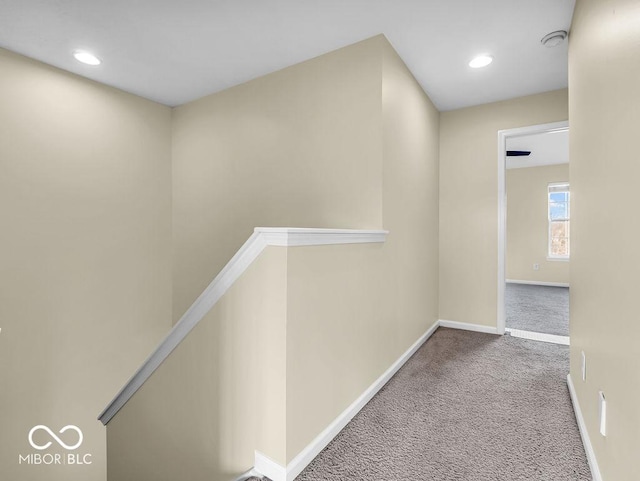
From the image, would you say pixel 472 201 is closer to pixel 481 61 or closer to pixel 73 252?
pixel 481 61

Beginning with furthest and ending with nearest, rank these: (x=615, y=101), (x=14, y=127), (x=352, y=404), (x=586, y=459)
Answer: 1. (x=14, y=127)
2. (x=352, y=404)
3. (x=586, y=459)
4. (x=615, y=101)

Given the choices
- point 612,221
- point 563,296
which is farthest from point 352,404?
point 563,296

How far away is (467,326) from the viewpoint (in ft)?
11.6

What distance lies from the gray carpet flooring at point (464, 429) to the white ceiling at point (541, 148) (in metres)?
3.15

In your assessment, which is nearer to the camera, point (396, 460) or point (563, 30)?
point (396, 460)

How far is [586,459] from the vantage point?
154 cm

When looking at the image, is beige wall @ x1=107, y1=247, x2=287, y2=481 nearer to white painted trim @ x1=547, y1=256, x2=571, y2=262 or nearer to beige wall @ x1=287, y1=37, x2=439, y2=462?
beige wall @ x1=287, y1=37, x2=439, y2=462

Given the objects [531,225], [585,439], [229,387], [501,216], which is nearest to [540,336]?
[501,216]

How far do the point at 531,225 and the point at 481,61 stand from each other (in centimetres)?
541

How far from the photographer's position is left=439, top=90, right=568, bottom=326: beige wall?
3.38 metres

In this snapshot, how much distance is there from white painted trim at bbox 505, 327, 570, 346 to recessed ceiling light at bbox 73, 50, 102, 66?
453cm

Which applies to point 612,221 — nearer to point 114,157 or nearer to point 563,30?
point 563,30

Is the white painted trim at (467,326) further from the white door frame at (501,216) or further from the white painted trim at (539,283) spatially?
the white painted trim at (539,283)

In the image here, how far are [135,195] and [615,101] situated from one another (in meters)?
3.71
